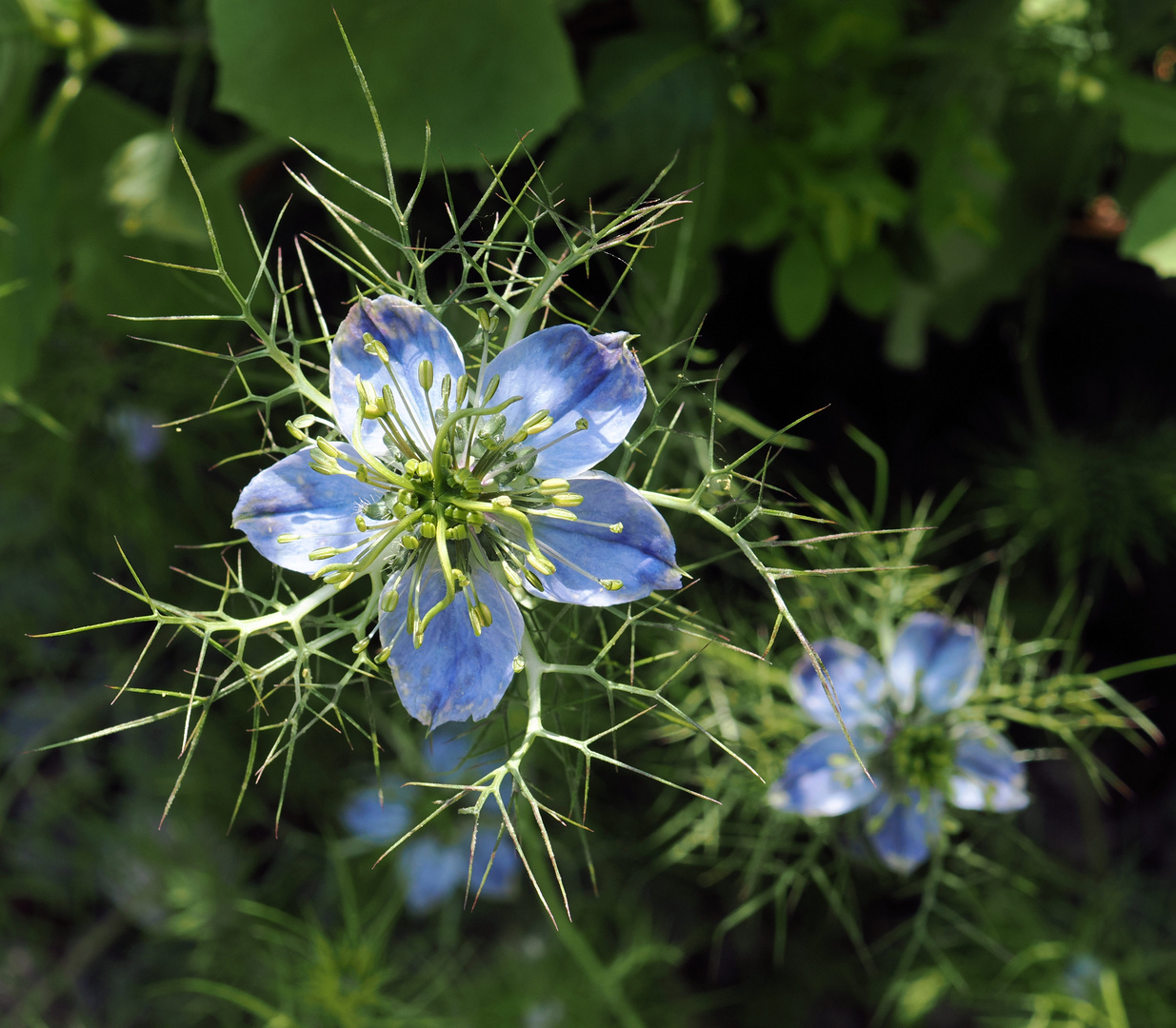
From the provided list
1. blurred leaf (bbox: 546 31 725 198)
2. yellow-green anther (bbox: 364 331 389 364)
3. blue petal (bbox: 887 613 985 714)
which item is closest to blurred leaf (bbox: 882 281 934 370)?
blurred leaf (bbox: 546 31 725 198)

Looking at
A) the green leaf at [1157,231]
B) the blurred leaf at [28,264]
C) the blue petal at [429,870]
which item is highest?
the green leaf at [1157,231]

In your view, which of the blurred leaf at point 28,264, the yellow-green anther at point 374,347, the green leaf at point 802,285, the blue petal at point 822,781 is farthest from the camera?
the green leaf at point 802,285

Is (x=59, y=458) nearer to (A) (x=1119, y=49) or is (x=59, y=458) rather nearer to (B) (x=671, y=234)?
(B) (x=671, y=234)

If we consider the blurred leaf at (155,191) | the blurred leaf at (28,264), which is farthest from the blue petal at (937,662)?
the blurred leaf at (28,264)

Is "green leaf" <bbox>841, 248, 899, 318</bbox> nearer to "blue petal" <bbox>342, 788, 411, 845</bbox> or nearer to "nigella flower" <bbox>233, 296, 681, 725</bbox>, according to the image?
"nigella flower" <bbox>233, 296, 681, 725</bbox>

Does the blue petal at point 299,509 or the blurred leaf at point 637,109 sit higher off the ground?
the blurred leaf at point 637,109

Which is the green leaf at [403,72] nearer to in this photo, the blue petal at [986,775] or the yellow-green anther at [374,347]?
the yellow-green anther at [374,347]

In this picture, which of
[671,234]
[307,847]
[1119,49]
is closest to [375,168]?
[671,234]
